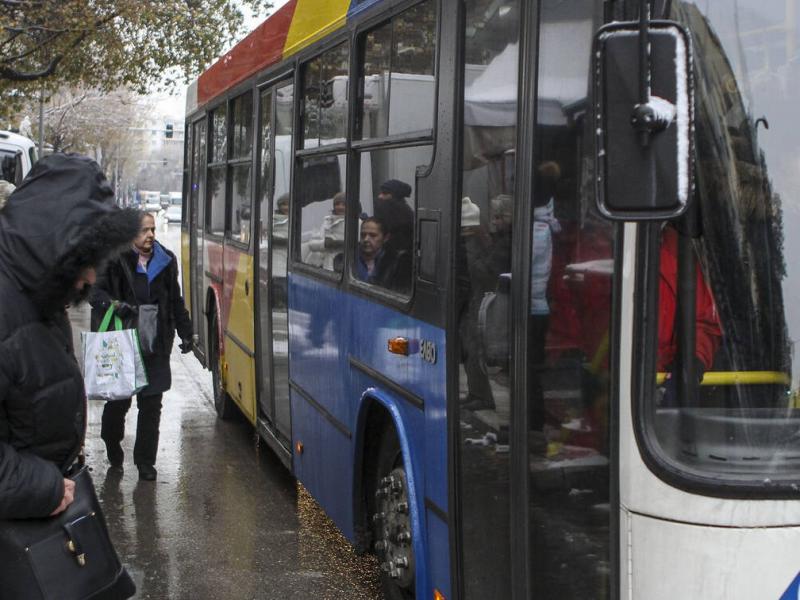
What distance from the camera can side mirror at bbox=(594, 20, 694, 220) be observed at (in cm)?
233

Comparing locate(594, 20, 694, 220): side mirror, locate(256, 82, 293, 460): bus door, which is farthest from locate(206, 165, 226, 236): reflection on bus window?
locate(594, 20, 694, 220): side mirror

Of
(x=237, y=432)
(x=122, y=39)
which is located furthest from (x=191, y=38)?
(x=237, y=432)

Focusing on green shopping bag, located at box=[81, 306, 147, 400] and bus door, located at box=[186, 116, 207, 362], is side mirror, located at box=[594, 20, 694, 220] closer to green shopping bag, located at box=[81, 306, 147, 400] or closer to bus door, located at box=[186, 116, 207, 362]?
green shopping bag, located at box=[81, 306, 147, 400]

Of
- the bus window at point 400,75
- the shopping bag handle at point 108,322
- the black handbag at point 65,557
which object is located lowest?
the black handbag at point 65,557

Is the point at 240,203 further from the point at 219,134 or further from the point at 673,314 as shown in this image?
the point at 673,314

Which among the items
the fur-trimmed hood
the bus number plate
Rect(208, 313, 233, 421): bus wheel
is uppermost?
the fur-trimmed hood

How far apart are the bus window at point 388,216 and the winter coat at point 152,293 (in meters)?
2.78

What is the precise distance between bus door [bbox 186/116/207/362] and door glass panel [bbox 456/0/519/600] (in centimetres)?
667

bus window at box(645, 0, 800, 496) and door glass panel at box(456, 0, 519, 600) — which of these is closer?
bus window at box(645, 0, 800, 496)

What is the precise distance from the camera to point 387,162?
4402 mm

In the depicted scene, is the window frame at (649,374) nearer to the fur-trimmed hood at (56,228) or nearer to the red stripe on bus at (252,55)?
the fur-trimmed hood at (56,228)

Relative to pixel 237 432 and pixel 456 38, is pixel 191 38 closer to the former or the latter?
pixel 237 432

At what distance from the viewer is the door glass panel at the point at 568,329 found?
2789 millimetres

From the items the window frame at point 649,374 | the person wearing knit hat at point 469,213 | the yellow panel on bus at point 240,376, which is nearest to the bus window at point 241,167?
the yellow panel on bus at point 240,376
